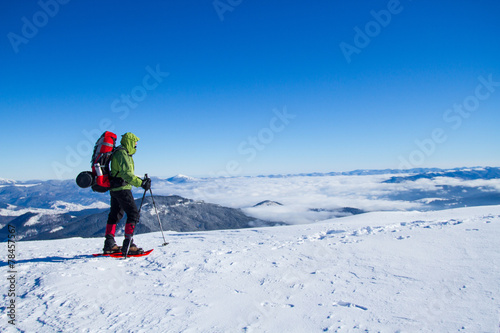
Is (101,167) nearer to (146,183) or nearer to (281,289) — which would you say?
(146,183)

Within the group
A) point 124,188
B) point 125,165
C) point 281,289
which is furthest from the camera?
point 124,188

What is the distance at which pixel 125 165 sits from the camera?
6492 mm

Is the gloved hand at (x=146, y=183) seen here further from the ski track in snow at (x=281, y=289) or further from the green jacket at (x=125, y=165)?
the ski track in snow at (x=281, y=289)

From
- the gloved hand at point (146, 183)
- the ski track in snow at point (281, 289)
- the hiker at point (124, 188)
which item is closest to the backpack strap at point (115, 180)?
the hiker at point (124, 188)

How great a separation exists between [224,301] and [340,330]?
1785 millimetres

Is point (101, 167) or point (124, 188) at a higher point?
point (101, 167)

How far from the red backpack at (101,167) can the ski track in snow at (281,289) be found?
191 cm

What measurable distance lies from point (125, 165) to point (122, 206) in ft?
3.91

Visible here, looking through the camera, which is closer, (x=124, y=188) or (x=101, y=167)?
(x=101, y=167)

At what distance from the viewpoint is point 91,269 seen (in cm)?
557

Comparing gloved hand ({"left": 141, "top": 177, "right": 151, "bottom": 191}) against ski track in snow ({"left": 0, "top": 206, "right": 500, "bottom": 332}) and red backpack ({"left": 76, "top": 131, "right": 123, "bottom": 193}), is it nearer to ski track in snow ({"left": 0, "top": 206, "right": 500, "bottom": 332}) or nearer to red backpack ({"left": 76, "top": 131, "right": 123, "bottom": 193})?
red backpack ({"left": 76, "top": 131, "right": 123, "bottom": 193})

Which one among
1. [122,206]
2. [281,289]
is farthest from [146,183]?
[281,289]

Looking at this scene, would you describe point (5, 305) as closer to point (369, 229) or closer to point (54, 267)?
point (54, 267)

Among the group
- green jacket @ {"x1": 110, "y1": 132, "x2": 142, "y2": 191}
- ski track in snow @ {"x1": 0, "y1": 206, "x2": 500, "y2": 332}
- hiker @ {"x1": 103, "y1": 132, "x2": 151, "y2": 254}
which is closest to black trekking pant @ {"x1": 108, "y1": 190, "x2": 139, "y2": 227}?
hiker @ {"x1": 103, "y1": 132, "x2": 151, "y2": 254}
